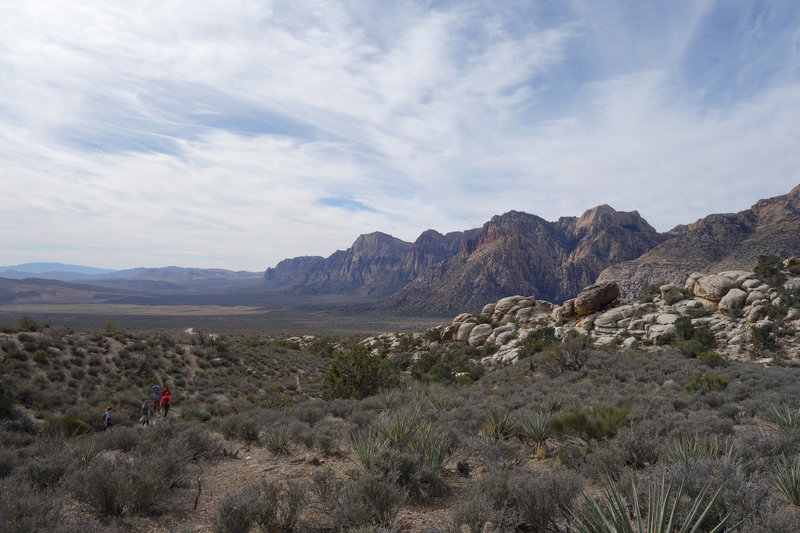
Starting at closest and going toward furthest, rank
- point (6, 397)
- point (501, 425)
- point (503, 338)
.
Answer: point (501, 425), point (6, 397), point (503, 338)

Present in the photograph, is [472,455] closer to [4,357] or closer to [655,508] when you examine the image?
[655,508]

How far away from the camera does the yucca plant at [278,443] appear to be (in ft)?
25.4

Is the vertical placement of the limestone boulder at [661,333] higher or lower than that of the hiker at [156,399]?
higher

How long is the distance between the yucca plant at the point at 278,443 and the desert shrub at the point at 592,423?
5788mm

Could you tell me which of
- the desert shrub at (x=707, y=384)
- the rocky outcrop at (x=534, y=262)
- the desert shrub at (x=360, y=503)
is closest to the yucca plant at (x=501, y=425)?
the desert shrub at (x=360, y=503)

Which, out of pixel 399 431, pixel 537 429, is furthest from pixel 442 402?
pixel 399 431

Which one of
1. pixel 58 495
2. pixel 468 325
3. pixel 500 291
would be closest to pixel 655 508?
pixel 58 495

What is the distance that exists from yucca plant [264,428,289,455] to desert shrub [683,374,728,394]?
12.3 m

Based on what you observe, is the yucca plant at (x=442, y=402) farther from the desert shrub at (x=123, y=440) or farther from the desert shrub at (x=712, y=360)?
the desert shrub at (x=712, y=360)

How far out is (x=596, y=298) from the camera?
94.1 feet

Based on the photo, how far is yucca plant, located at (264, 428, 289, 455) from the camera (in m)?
7.74

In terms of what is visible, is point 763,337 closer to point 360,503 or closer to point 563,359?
point 563,359

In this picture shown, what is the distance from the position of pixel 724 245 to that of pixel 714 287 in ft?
190

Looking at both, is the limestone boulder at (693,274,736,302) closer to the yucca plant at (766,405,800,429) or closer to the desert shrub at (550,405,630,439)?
the yucca plant at (766,405,800,429)
